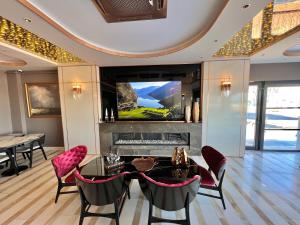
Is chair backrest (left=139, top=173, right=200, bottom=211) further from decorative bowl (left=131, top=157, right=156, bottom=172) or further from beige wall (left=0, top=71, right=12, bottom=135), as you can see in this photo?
beige wall (left=0, top=71, right=12, bottom=135)

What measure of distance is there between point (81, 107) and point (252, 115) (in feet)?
16.1

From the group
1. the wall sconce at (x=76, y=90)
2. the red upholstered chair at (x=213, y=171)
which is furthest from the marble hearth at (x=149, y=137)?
the red upholstered chair at (x=213, y=171)

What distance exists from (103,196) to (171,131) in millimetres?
2683

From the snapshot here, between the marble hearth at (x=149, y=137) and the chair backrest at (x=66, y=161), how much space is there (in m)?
1.44

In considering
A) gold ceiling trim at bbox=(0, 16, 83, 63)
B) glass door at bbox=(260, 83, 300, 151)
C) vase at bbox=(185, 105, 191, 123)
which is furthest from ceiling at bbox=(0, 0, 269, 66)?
glass door at bbox=(260, 83, 300, 151)

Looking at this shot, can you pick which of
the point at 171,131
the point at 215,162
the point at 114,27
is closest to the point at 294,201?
the point at 215,162

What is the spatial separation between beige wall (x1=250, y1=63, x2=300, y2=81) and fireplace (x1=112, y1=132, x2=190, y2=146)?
260 centimetres

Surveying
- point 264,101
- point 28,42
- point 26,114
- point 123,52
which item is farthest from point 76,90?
point 264,101

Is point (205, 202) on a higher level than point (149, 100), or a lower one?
lower

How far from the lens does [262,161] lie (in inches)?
152

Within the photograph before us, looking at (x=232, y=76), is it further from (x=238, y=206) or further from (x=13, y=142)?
(x=13, y=142)

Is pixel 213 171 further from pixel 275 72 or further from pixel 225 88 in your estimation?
pixel 275 72

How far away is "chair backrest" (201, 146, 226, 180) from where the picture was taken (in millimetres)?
2160

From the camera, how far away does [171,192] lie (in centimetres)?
166
